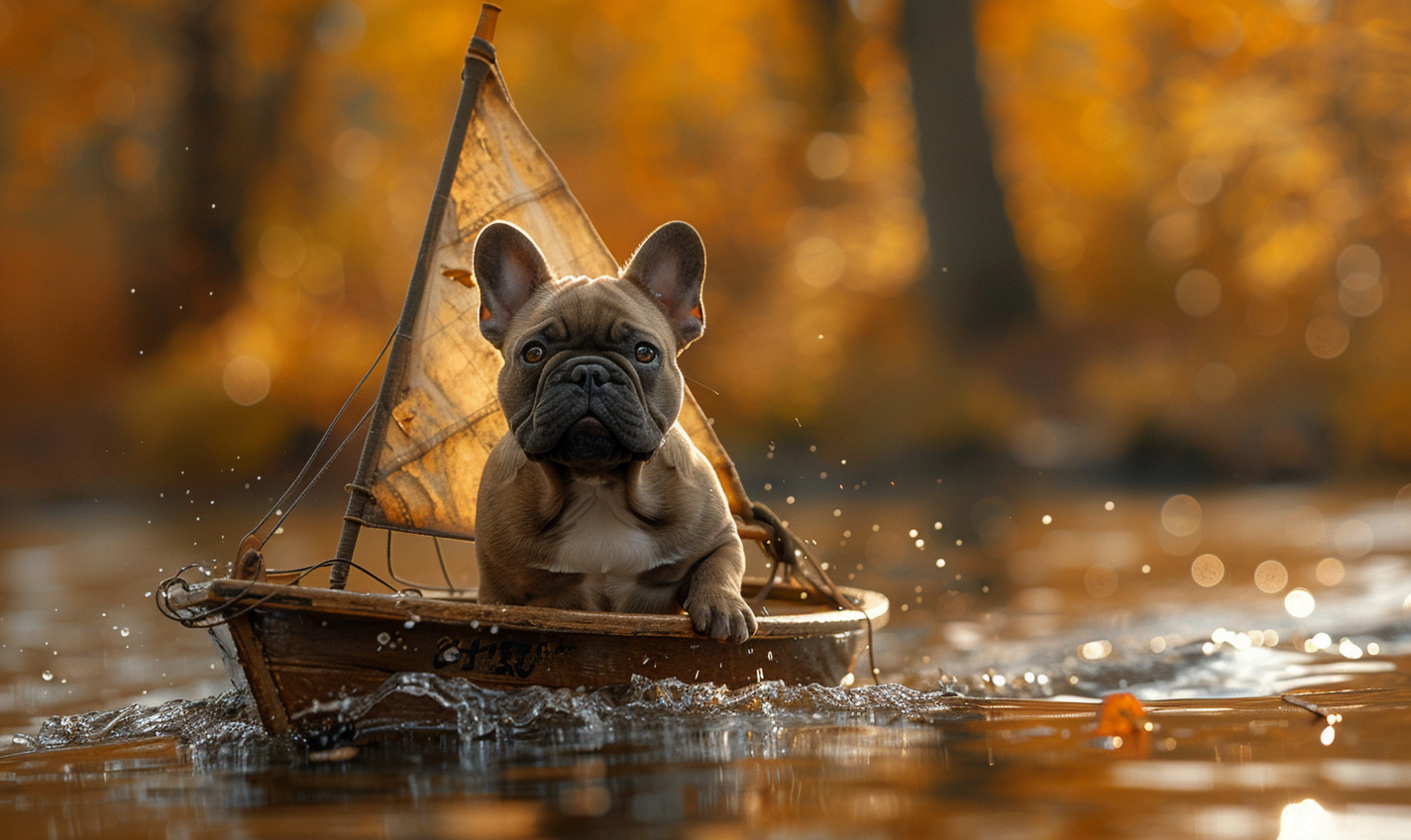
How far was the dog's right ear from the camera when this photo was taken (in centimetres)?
457

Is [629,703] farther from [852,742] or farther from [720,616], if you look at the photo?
[852,742]

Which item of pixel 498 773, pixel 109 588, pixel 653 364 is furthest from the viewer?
pixel 109 588

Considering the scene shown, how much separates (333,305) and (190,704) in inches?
772

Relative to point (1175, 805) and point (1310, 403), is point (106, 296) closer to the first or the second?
point (1310, 403)

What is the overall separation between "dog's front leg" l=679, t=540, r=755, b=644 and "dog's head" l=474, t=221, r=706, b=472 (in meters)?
0.51

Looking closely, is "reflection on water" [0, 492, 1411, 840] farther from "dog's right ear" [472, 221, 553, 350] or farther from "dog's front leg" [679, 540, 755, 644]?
"dog's right ear" [472, 221, 553, 350]

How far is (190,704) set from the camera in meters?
4.83

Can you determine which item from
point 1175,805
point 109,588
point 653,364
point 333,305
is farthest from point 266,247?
point 1175,805

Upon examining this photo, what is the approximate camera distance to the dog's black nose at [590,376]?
4.04m

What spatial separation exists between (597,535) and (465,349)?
138cm

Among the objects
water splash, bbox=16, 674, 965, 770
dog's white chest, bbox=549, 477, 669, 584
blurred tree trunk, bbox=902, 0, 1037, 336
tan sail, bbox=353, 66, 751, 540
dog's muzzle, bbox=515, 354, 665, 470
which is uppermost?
blurred tree trunk, bbox=902, 0, 1037, 336

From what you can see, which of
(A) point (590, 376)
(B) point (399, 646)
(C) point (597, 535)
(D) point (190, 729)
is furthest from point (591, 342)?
(D) point (190, 729)

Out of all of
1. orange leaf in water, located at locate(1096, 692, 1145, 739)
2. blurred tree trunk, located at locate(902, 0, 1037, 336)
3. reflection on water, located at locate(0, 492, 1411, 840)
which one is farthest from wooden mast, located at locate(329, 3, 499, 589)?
blurred tree trunk, located at locate(902, 0, 1037, 336)

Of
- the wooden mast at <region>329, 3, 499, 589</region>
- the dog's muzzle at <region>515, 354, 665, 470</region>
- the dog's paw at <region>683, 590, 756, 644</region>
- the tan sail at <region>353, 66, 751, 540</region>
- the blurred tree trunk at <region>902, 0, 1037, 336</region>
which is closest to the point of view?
the dog's muzzle at <region>515, 354, 665, 470</region>
